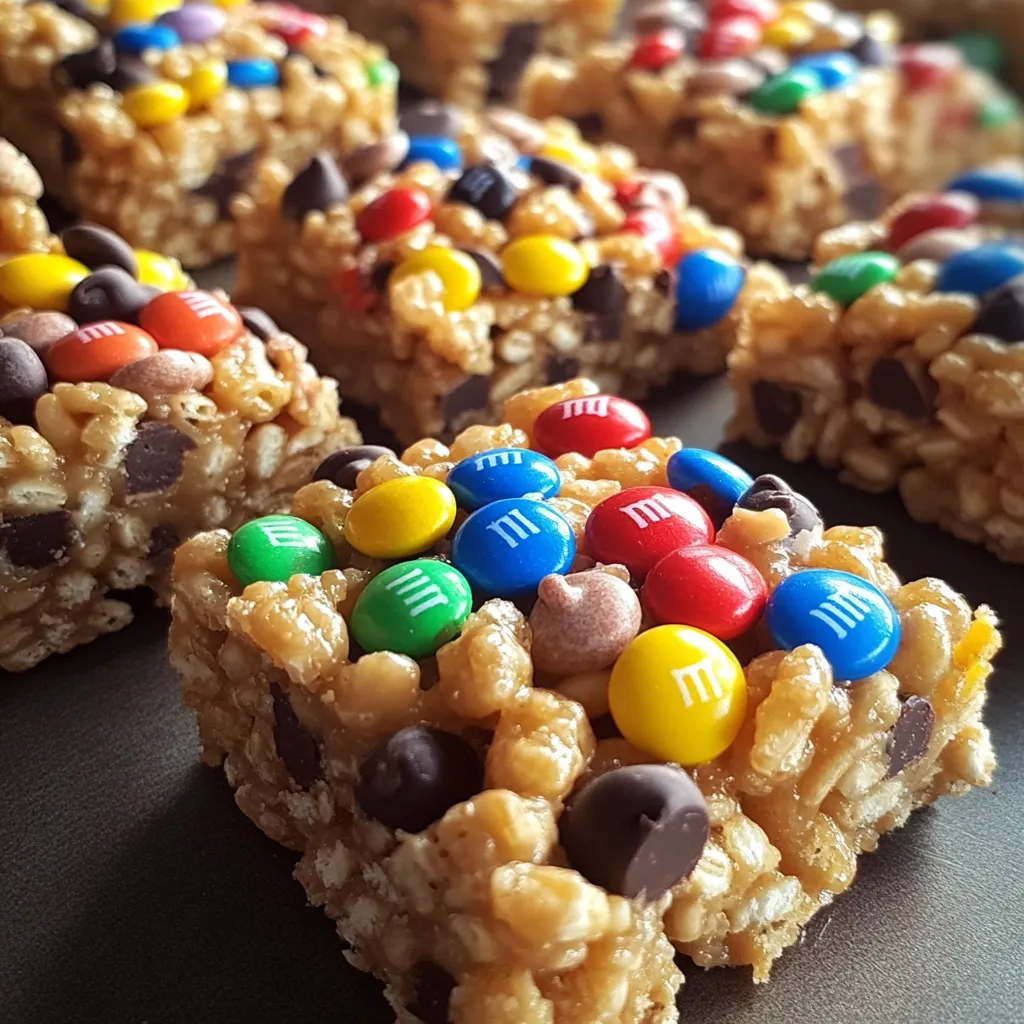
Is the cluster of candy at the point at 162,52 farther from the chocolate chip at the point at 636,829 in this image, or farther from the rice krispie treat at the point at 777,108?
the chocolate chip at the point at 636,829

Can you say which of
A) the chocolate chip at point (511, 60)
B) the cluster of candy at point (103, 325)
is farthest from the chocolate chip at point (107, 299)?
the chocolate chip at point (511, 60)

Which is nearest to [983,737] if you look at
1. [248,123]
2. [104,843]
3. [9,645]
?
[104,843]

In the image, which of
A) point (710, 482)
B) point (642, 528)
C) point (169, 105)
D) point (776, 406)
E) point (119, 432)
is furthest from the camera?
point (169, 105)

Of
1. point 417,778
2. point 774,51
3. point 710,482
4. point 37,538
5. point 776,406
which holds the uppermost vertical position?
point 774,51

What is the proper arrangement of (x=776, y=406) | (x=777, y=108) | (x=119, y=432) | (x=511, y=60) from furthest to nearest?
1. (x=511, y=60)
2. (x=777, y=108)
3. (x=776, y=406)
4. (x=119, y=432)

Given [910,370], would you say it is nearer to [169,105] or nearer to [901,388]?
[901,388]

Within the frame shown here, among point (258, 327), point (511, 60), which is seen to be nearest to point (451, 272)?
point (258, 327)

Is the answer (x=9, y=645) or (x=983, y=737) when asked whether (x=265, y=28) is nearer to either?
(x=9, y=645)

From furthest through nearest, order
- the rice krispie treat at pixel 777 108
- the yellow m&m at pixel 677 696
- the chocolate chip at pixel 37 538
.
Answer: the rice krispie treat at pixel 777 108
the chocolate chip at pixel 37 538
the yellow m&m at pixel 677 696
